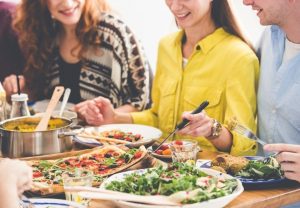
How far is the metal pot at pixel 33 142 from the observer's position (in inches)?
76.0

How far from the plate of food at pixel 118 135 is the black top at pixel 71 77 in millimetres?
750

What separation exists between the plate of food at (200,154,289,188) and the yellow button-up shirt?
15.4 inches

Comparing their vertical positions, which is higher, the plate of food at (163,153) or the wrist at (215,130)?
the wrist at (215,130)

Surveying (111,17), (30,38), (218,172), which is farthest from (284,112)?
(30,38)

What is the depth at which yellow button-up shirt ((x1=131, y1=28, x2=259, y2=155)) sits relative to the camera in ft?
7.31

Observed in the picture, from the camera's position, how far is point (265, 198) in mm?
1573

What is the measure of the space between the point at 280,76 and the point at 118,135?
0.69m

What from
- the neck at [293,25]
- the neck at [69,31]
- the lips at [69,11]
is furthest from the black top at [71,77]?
the neck at [293,25]

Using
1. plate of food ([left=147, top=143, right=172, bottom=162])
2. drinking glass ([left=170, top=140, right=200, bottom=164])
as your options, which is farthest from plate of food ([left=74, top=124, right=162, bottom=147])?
drinking glass ([left=170, top=140, right=200, bottom=164])

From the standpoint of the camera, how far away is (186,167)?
1.65m

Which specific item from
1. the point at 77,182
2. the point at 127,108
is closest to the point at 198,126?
the point at 77,182

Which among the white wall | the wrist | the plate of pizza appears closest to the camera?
the plate of pizza

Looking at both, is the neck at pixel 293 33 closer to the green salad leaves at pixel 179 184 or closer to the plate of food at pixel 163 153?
the plate of food at pixel 163 153

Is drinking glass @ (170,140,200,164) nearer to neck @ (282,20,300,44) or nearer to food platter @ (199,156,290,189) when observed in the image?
food platter @ (199,156,290,189)
